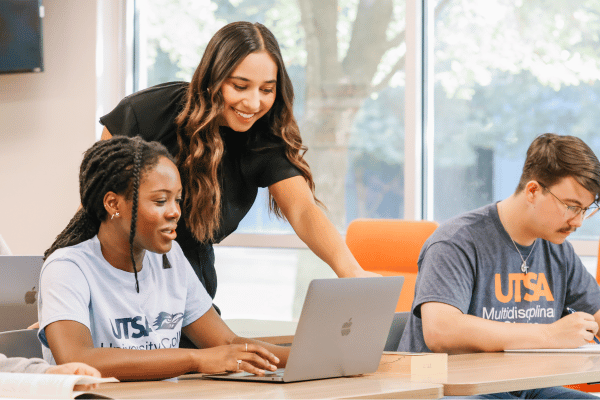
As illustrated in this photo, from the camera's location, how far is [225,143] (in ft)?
6.37

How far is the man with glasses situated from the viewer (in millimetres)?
1741

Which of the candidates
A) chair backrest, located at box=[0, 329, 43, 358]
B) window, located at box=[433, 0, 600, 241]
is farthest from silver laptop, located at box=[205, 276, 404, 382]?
window, located at box=[433, 0, 600, 241]

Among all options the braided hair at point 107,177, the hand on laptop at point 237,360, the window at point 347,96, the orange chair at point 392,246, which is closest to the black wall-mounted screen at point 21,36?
the window at point 347,96

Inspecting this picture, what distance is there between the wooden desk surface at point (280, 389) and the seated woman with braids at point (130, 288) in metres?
0.06

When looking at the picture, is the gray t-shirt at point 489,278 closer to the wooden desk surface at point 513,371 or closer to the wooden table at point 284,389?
the wooden desk surface at point 513,371

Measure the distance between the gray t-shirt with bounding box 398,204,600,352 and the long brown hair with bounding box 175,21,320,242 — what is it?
57 centimetres

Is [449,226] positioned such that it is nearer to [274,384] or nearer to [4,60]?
[274,384]

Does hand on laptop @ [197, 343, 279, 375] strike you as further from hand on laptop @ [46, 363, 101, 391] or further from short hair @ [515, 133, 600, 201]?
short hair @ [515, 133, 600, 201]

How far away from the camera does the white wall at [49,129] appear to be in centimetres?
441

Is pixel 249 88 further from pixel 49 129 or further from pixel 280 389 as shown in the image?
pixel 49 129

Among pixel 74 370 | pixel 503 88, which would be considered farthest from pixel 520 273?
pixel 503 88

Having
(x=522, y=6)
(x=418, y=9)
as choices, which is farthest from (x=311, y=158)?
(x=522, y=6)

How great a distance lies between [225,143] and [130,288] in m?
0.59

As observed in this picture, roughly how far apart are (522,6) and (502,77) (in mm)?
381
